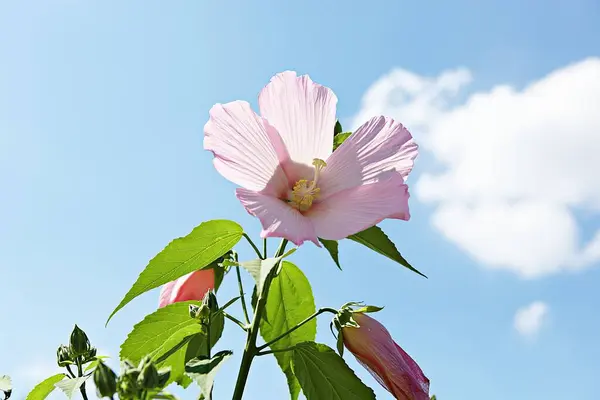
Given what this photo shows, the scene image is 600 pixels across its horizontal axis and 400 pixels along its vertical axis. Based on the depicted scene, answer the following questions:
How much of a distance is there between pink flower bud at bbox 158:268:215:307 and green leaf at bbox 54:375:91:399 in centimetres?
35

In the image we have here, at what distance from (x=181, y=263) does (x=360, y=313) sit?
375mm

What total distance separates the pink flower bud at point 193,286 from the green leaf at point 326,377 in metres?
0.28

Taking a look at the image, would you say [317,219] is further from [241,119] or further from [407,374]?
[407,374]

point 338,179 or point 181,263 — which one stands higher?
point 338,179

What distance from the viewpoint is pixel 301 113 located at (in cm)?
136

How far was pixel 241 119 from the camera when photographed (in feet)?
4.30

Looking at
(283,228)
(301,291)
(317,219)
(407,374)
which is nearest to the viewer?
(283,228)

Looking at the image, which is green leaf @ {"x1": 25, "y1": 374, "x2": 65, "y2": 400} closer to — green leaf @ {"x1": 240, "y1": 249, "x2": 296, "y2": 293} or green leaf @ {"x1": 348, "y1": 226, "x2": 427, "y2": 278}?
green leaf @ {"x1": 240, "y1": 249, "x2": 296, "y2": 293}

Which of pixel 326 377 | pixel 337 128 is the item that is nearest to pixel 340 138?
pixel 337 128

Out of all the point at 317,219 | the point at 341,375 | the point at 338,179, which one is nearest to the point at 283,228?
the point at 317,219

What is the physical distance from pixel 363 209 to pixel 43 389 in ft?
2.37

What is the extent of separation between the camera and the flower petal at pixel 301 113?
1.35 meters

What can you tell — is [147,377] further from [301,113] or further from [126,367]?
[301,113]

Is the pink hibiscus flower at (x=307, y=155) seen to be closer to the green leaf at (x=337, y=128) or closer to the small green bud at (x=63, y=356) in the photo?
the green leaf at (x=337, y=128)
